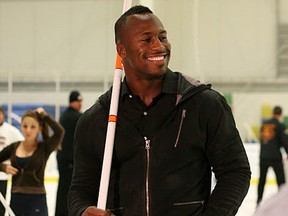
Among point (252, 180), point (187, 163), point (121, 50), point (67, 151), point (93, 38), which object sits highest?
point (121, 50)

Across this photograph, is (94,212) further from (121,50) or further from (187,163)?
(121,50)

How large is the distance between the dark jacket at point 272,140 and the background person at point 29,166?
14.3 ft

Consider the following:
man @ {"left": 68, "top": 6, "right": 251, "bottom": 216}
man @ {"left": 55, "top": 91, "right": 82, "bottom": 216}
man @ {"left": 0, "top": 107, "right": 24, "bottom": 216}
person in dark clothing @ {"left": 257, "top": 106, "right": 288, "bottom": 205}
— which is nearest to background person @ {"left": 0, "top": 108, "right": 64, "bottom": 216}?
man @ {"left": 0, "top": 107, "right": 24, "bottom": 216}

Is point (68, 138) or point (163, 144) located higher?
point (163, 144)

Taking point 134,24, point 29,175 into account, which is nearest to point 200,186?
point 134,24

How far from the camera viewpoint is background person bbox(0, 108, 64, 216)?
5246 mm

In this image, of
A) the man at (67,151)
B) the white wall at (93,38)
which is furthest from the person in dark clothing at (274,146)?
the white wall at (93,38)

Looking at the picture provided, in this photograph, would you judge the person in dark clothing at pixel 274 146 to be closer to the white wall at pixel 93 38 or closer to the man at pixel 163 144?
the white wall at pixel 93 38

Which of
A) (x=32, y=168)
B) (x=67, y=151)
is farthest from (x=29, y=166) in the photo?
(x=67, y=151)

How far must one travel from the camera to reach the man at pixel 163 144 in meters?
2.05

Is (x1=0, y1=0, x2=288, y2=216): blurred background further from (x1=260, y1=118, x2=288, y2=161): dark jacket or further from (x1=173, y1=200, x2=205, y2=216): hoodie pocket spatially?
(x1=173, y1=200, x2=205, y2=216): hoodie pocket

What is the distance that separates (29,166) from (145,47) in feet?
11.2

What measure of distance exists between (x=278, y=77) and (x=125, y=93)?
51.0 ft

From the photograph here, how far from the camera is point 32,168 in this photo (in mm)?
5320
